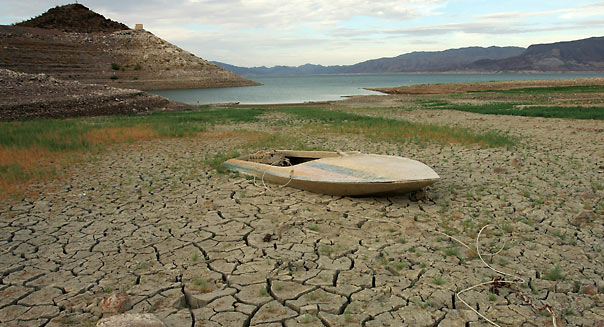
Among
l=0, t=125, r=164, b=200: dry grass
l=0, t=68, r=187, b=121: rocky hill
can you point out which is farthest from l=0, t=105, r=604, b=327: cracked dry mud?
l=0, t=68, r=187, b=121: rocky hill

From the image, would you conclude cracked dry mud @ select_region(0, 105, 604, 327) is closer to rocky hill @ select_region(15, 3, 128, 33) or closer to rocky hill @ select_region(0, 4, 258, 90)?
rocky hill @ select_region(0, 4, 258, 90)

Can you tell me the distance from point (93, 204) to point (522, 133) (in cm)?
1187

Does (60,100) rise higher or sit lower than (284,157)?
higher

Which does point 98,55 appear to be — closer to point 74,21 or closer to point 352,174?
point 74,21

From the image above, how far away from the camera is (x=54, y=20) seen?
65.3 meters

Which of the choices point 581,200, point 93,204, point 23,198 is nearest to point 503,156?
point 581,200

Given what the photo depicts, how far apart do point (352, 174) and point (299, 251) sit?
1912mm

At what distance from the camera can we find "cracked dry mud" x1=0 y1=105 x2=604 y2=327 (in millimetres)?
3227

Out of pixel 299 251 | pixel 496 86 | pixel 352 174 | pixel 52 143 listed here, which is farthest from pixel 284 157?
pixel 496 86

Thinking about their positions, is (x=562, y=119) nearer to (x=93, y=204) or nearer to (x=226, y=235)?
(x=226, y=235)

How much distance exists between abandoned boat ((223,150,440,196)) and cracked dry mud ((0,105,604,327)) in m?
0.23

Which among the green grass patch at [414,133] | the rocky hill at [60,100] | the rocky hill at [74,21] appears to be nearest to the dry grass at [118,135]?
the green grass patch at [414,133]

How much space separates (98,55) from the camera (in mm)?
54844

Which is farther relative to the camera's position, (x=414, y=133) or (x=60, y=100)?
(x=60, y=100)
